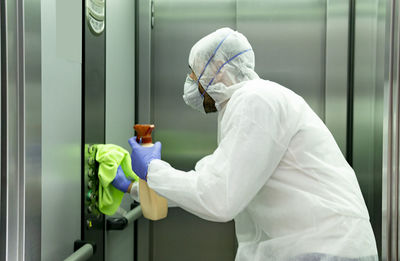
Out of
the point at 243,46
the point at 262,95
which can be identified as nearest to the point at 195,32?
the point at 243,46

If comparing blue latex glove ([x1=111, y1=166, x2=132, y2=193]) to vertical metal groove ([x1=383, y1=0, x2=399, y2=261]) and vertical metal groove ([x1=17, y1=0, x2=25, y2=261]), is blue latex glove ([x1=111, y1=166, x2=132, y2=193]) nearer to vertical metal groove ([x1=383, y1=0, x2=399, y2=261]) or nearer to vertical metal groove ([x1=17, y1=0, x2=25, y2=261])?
vertical metal groove ([x1=17, y1=0, x2=25, y2=261])

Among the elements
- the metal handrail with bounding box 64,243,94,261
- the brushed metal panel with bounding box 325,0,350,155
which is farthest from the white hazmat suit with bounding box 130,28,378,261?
the brushed metal panel with bounding box 325,0,350,155

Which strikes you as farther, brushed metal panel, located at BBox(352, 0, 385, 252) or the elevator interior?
brushed metal panel, located at BBox(352, 0, 385, 252)

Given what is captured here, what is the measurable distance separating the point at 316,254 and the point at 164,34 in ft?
4.45

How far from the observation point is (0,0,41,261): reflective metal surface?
3.14 feet

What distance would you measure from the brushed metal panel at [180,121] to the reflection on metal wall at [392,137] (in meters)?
1.09

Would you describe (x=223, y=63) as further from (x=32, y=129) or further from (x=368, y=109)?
(x=368, y=109)

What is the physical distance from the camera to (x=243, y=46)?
1.39 meters

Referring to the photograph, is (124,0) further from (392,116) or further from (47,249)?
(392,116)

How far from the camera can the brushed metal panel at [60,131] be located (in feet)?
4.08

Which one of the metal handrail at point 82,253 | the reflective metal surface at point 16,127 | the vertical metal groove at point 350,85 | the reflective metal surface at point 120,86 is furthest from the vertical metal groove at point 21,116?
the vertical metal groove at point 350,85

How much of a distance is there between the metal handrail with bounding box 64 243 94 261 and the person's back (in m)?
0.56

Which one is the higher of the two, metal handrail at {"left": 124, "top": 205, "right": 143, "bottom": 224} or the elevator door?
the elevator door

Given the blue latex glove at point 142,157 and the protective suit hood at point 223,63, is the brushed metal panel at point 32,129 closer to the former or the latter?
the blue latex glove at point 142,157
